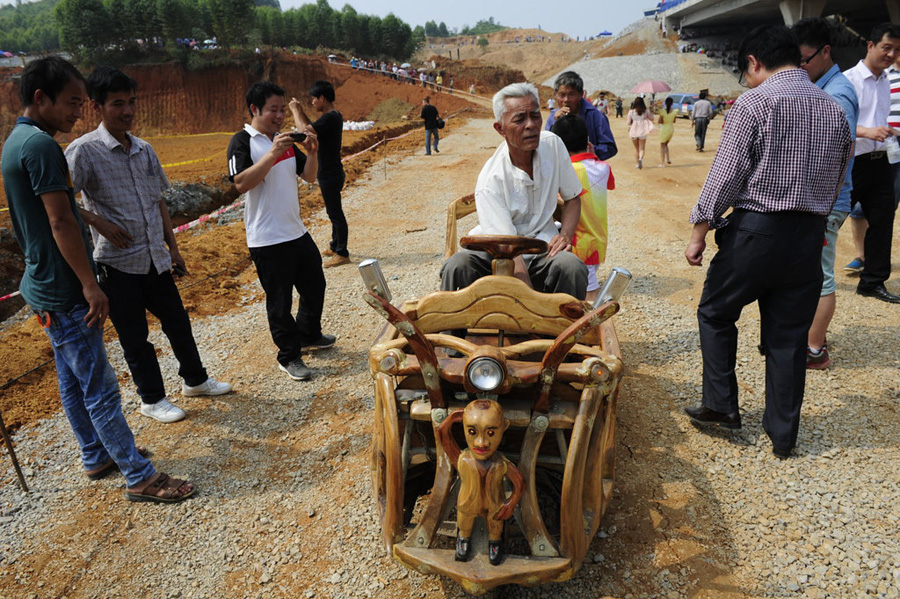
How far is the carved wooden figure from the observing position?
76.7 inches

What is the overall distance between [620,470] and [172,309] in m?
3.11

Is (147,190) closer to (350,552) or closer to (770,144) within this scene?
(350,552)

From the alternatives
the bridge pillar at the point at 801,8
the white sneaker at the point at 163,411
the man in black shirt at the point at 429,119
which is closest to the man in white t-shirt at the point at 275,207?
the white sneaker at the point at 163,411

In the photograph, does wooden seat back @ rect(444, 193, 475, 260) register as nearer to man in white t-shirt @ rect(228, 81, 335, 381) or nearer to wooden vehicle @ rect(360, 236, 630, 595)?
man in white t-shirt @ rect(228, 81, 335, 381)

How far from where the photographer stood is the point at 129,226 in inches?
134

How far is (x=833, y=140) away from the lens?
9.23ft

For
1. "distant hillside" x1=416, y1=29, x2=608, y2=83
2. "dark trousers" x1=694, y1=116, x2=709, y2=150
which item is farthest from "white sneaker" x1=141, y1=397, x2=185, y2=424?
"distant hillside" x1=416, y1=29, x2=608, y2=83

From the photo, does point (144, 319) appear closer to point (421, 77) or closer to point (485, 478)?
point (485, 478)

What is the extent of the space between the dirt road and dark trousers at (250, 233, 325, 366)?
341 millimetres

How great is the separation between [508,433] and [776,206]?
185 cm

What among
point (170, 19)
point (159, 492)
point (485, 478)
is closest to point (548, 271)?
point (485, 478)

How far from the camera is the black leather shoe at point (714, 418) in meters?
3.32

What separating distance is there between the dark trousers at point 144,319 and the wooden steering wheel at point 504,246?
7.28ft

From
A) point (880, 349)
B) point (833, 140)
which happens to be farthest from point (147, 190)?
point (880, 349)
